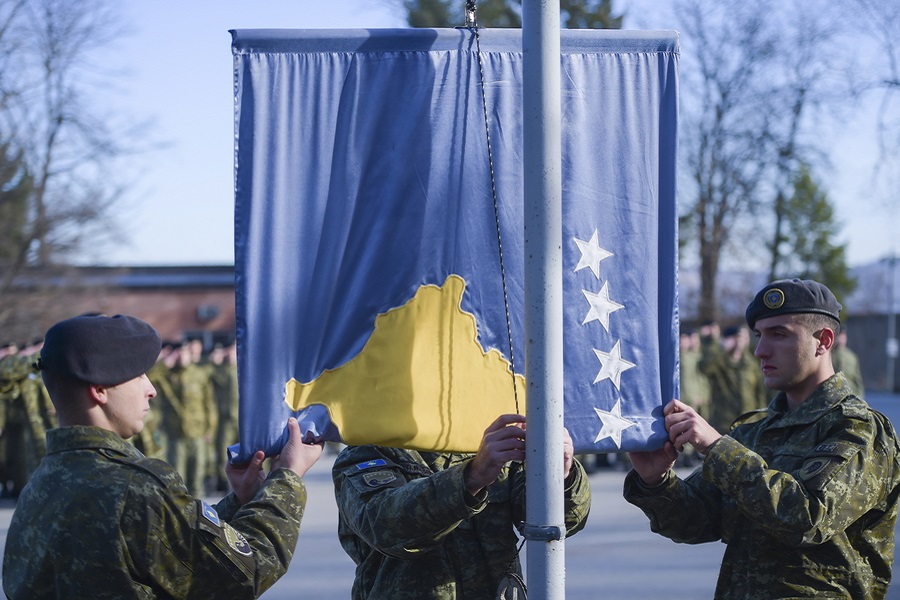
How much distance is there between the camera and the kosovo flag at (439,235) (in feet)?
11.1

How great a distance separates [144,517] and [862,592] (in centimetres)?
222

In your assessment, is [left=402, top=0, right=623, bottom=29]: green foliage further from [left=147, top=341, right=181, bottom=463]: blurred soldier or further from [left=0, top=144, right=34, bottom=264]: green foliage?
[left=147, top=341, right=181, bottom=463]: blurred soldier

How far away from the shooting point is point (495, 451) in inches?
122

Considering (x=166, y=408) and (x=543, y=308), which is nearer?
(x=543, y=308)

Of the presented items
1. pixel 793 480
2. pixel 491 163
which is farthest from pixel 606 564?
pixel 491 163

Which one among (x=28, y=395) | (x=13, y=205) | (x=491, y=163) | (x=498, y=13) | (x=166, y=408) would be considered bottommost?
(x=166, y=408)

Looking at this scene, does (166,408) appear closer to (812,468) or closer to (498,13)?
(812,468)

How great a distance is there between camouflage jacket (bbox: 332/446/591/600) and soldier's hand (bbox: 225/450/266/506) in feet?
0.96

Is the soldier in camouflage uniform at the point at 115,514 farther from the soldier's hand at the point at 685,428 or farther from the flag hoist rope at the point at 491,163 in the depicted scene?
the soldier's hand at the point at 685,428

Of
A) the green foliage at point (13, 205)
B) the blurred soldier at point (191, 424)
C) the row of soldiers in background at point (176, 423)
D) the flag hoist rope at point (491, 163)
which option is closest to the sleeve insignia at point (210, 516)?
the flag hoist rope at point (491, 163)

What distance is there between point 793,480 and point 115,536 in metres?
1.96

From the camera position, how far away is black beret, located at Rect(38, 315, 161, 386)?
2.90 m

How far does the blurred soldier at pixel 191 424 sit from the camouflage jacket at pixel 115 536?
36.4ft

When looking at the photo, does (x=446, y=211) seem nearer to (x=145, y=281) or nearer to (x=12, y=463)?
(x=12, y=463)
